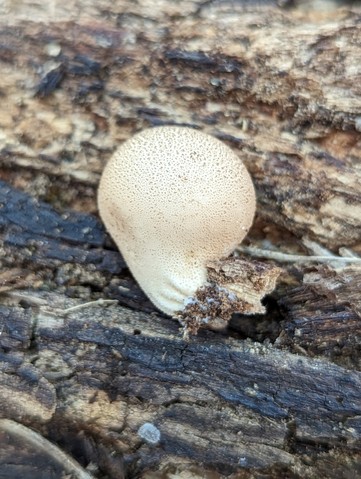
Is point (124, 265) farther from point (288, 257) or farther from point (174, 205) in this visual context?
point (288, 257)

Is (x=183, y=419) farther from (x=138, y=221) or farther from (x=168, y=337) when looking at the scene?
(x=138, y=221)

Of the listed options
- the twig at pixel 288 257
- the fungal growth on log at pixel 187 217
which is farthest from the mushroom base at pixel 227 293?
the twig at pixel 288 257

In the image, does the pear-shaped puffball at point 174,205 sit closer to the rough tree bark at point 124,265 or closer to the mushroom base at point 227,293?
the mushroom base at point 227,293

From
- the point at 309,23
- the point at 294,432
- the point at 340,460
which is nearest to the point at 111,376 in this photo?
the point at 294,432

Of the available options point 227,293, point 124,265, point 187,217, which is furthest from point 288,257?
point 124,265

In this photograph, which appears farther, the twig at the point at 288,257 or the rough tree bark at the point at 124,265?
the twig at the point at 288,257

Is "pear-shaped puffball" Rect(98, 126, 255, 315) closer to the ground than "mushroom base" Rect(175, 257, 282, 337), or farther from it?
farther from it

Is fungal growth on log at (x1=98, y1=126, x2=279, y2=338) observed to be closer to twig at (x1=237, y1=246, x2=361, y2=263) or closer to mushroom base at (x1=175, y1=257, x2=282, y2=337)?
mushroom base at (x1=175, y1=257, x2=282, y2=337)

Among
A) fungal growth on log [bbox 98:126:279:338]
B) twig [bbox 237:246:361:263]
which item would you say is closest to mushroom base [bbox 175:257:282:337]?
fungal growth on log [bbox 98:126:279:338]
